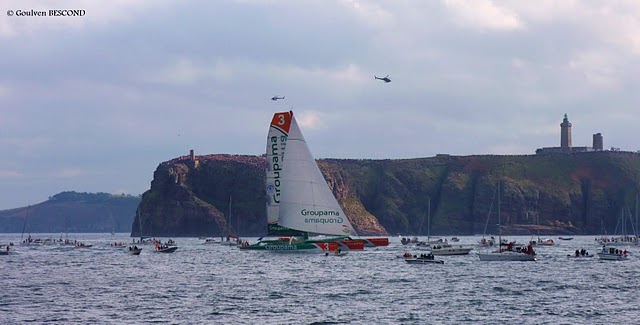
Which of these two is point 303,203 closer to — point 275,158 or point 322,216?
point 322,216

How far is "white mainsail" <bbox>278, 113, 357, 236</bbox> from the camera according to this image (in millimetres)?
106938

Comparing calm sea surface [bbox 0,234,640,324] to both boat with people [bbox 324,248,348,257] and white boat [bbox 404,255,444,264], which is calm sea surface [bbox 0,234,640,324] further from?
boat with people [bbox 324,248,348,257]

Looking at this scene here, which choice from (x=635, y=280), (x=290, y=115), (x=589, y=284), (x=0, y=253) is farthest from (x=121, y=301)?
(x=0, y=253)

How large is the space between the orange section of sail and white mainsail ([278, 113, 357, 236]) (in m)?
6.52

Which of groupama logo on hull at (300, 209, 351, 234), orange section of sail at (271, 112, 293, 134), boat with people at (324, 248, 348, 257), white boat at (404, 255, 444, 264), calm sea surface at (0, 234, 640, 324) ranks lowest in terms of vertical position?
calm sea surface at (0, 234, 640, 324)

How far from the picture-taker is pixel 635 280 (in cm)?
7738

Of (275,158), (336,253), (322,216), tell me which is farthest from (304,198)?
(275,158)

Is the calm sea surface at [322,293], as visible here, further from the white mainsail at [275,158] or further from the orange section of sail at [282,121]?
the orange section of sail at [282,121]

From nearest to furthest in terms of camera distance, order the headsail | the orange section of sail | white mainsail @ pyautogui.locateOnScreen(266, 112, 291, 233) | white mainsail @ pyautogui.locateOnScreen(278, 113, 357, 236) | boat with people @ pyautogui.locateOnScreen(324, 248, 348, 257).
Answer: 1. white mainsail @ pyautogui.locateOnScreen(278, 113, 357, 236)
2. boat with people @ pyautogui.locateOnScreen(324, 248, 348, 257)
3. the orange section of sail
4. the headsail
5. white mainsail @ pyautogui.locateOnScreen(266, 112, 291, 233)

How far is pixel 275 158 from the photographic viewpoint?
386 ft

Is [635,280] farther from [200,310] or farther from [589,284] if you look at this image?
[200,310]

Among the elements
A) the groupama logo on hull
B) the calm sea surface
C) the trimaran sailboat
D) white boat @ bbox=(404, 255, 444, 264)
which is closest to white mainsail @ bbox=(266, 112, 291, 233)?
the trimaran sailboat

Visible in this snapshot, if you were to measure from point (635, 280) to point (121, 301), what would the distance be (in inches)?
1683

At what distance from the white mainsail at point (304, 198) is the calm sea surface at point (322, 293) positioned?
5608 millimetres
